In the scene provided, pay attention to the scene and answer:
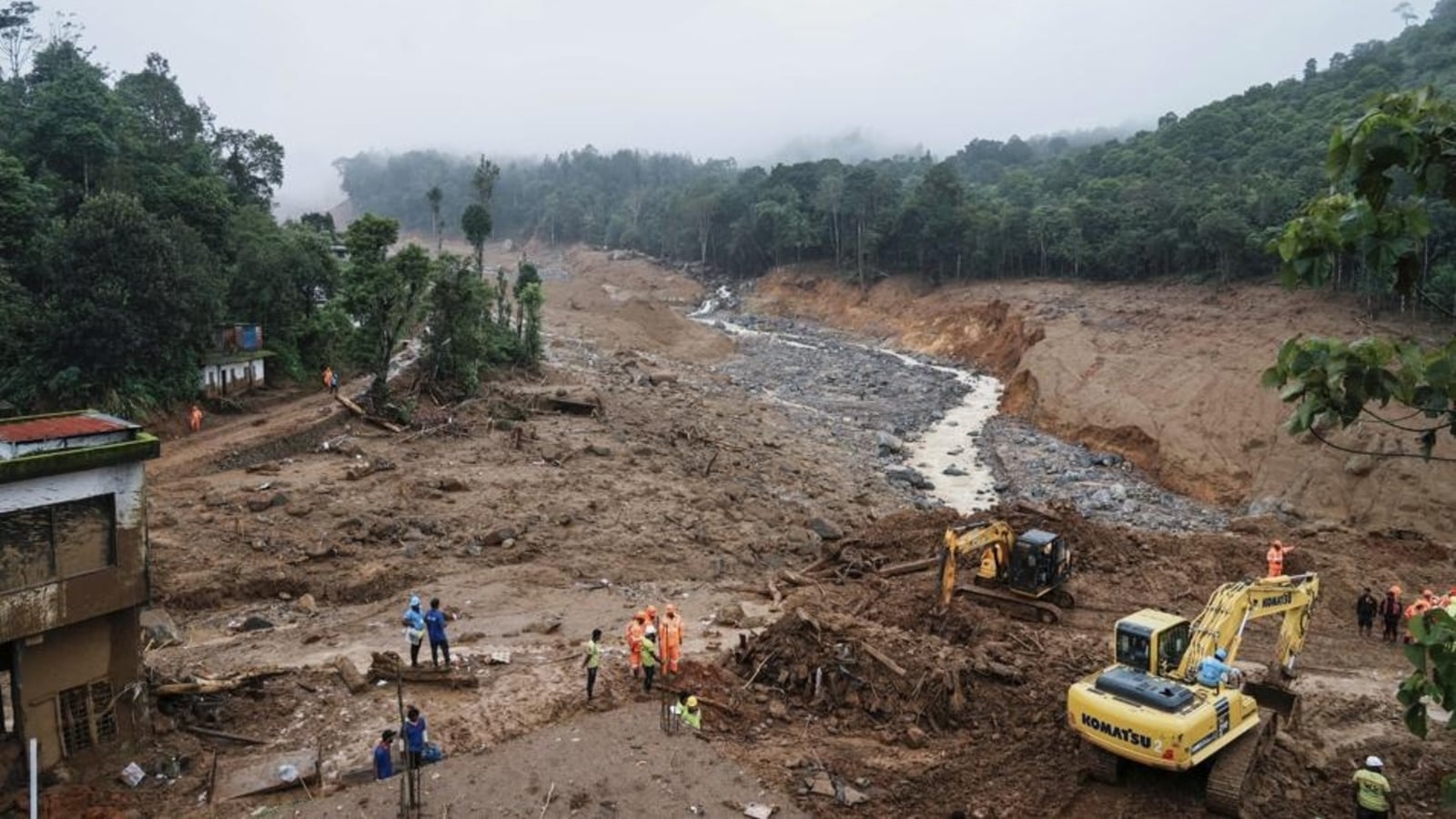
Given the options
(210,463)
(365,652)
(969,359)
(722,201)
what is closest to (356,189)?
(722,201)

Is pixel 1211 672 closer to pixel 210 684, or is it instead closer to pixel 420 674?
pixel 420 674

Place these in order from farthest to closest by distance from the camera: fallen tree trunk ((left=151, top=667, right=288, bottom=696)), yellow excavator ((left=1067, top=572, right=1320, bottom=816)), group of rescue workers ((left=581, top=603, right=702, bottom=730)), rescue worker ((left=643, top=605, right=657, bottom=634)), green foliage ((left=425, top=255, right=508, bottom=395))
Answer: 1. green foliage ((left=425, top=255, right=508, bottom=395))
2. rescue worker ((left=643, top=605, right=657, bottom=634))
3. group of rescue workers ((left=581, top=603, right=702, bottom=730))
4. fallen tree trunk ((left=151, top=667, right=288, bottom=696))
5. yellow excavator ((left=1067, top=572, right=1320, bottom=816))

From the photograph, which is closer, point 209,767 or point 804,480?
point 209,767

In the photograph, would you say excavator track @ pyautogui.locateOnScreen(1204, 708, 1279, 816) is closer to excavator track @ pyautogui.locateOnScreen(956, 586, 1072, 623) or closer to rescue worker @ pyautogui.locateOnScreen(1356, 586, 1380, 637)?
excavator track @ pyautogui.locateOnScreen(956, 586, 1072, 623)

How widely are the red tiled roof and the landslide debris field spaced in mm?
3751

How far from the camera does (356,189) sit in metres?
194

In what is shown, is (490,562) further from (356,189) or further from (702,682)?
(356,189)

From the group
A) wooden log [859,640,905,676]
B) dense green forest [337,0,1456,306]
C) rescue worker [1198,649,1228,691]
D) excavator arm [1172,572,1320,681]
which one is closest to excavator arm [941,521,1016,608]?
wooden log [859,640,905,676]

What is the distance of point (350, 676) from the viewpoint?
531 inches

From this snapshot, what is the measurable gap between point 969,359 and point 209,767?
Result: 152ft

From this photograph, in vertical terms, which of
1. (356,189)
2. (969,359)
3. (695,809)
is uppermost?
(356,189)

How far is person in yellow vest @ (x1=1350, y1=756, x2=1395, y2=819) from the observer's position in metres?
9.60

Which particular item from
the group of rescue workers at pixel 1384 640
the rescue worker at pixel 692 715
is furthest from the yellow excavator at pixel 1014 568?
the rescue worker at pixel 692 715

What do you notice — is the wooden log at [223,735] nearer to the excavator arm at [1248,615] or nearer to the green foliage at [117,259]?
the excavator arm at [1248,615]
